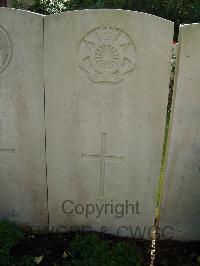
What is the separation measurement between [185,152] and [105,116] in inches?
30.1

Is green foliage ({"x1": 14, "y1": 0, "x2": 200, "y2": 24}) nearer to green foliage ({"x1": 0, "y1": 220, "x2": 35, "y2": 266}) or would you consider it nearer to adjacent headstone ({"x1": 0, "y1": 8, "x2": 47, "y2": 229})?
adjacent headstone ({"x1": 0, "y1": 8, "x2": 47, "y2": 229})

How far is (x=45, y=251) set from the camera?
A: 3285mm

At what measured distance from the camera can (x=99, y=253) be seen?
2.99m

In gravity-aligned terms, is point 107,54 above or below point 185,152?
above

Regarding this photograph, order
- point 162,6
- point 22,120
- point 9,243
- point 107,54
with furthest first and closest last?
point 162,6, point 22,120, point 9,243, point 107,54

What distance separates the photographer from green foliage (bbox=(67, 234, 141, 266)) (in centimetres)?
293

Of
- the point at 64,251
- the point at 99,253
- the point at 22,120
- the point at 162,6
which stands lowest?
the point at 64,251

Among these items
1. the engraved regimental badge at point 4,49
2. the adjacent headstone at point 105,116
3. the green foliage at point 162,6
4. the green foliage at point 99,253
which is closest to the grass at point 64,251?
the green foliage at point 99,253

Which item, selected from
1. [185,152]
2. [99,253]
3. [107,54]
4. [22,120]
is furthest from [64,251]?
[107,54]

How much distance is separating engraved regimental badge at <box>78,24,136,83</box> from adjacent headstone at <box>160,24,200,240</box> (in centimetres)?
42

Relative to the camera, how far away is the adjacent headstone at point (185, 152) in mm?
2891

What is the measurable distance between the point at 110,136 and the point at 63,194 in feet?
2.44

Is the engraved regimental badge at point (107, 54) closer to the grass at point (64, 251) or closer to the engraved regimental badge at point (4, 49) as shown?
the engraved regimental badge at point (4, 49)

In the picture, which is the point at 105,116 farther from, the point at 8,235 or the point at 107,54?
the point at 8,235
